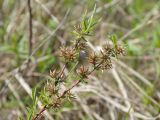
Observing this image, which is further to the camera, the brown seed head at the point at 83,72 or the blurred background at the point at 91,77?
the blurred background at the point at 91,77

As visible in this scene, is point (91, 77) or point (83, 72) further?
point (91, 77)

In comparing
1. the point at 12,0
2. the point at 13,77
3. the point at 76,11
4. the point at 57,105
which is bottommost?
the point at 57,105

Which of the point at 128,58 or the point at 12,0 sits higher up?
the point at 12,0

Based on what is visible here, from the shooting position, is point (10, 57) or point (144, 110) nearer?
point (144, 110)

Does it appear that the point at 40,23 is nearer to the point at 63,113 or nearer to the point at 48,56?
the point at 48,56

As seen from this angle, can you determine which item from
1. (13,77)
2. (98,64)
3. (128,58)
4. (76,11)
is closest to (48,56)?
(13,77)

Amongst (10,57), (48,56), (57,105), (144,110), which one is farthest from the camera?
(10,57)

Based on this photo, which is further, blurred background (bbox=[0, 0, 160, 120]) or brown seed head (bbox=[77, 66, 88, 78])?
blurred background (bbox=[0, 0, 160, 120])

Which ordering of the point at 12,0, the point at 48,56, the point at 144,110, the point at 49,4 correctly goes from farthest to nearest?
the point at 12,0, the point at 49,4, the point at 48,56, the point at 144,110
